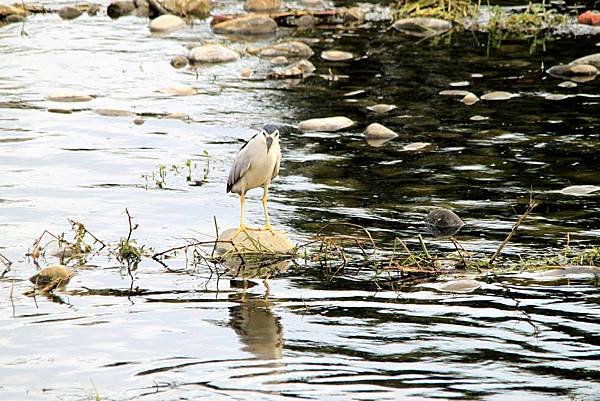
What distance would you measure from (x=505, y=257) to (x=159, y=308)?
2.51m

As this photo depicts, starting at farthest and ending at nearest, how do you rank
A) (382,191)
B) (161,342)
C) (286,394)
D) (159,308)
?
(382,191) < (159,308) < (161,342) < (286,394)

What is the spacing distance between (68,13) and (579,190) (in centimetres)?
Answer: 1044

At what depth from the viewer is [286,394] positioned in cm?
585

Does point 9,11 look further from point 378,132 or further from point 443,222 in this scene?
point 443,222

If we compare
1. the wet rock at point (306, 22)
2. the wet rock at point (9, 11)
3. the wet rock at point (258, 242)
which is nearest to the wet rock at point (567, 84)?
the wet rock at point (306, 22)

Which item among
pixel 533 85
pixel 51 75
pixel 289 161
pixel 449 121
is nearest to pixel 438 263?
pixel 289 161

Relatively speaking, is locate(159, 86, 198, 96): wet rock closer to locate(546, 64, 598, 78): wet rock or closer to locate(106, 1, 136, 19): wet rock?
locate(546, 64, 598, 78): wet rock

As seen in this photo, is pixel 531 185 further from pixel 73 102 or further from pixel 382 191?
pixel 73 102

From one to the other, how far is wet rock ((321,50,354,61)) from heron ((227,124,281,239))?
6764mm

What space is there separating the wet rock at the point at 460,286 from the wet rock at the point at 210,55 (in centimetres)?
839

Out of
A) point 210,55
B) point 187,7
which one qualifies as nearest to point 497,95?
point 210,55

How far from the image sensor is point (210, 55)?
1542cm

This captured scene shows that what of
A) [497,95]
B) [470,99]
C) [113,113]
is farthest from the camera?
[497,95]

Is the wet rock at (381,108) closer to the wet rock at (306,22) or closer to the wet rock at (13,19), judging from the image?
the wet rock at (306,22)
